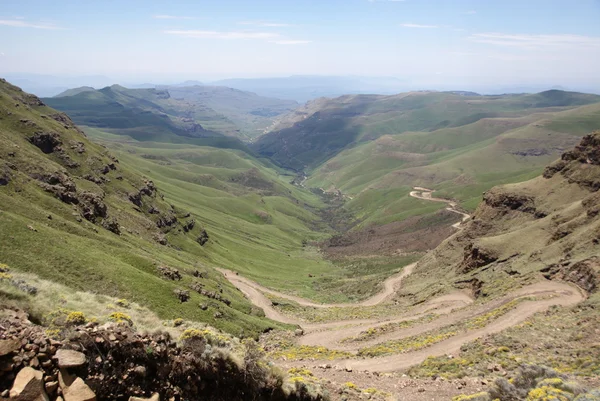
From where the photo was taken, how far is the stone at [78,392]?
14.3 m

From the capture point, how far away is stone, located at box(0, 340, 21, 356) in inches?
539

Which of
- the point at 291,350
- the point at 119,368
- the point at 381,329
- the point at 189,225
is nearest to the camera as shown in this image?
the point at 119,368

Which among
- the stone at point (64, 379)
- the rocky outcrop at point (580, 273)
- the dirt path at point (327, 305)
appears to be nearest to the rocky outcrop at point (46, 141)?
the dirt path at point (327, 305)

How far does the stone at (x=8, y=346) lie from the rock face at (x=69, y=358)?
4.82 ft

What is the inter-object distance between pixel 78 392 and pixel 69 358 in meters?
1.43

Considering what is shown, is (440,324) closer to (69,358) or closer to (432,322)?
(432,322)

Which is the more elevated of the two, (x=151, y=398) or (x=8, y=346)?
(x=8, y=346)

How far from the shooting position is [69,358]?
15.1 m

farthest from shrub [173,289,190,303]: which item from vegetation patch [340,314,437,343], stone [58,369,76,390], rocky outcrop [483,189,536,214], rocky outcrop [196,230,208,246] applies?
rocky outcrop [483,189,536,214]

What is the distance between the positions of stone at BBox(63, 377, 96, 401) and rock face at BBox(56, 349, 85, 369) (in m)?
0.63

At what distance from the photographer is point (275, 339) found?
62.6 metres

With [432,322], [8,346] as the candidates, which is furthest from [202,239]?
[8,346]

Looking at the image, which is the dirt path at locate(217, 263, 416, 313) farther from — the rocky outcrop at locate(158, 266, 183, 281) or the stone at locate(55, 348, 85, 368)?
the stone at locate(55, 348, 85, 368)

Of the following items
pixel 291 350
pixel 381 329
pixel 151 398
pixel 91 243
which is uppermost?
pixel 151 398
